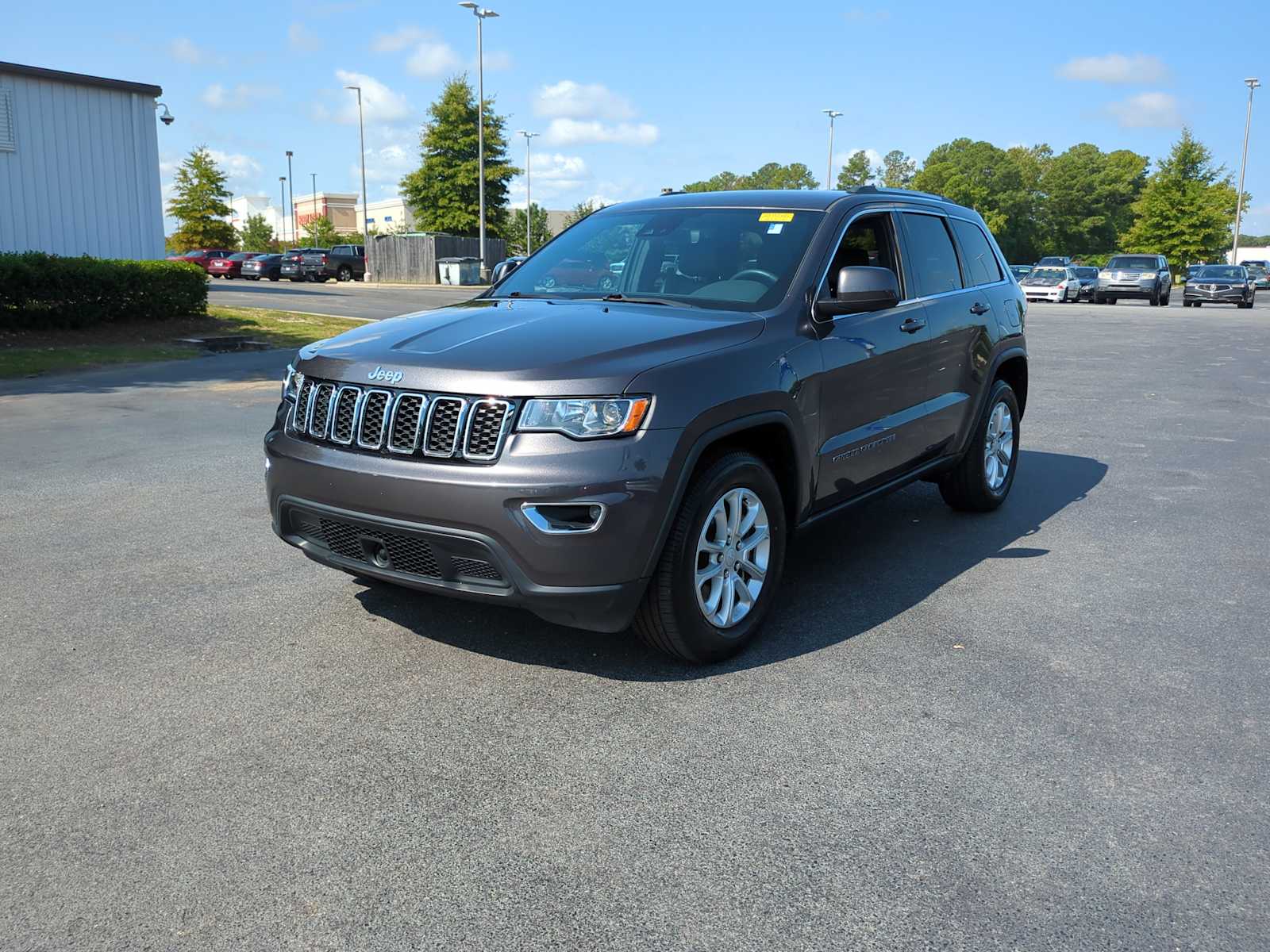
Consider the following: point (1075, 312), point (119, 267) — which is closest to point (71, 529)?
point (119, 267)

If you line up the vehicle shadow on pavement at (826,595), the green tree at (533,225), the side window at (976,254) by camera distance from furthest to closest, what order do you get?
the green tree at (533,225)
the side window at (976,254)
the vehicle shadow on pavement at (826,595)

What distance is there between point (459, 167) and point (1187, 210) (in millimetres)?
42825

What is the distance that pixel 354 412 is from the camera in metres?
4.05

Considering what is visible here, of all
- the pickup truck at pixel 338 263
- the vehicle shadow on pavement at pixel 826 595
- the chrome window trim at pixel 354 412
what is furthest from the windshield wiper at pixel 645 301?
the pickup truck at pixel 338 263

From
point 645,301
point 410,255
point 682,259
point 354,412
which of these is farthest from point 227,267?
point 354,412

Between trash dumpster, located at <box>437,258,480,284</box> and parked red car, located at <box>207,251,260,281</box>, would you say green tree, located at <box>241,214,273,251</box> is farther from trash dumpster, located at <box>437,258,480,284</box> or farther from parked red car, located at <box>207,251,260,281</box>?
trash dumpster, located at <box>437,258,480,284</box>

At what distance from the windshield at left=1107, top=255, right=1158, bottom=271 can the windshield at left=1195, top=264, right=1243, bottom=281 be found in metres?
1.95

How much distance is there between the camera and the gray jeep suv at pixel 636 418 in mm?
3732

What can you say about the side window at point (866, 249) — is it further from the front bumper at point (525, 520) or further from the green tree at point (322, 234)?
the green tree at point (322, 234)

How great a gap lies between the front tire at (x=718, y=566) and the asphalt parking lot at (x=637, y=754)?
0.16 m

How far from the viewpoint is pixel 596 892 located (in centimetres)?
278

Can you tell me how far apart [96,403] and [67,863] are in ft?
30.1

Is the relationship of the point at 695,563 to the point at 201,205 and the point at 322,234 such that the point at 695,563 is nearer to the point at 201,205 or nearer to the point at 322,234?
the point at 201,205

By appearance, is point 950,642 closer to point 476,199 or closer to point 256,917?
point 256,917
